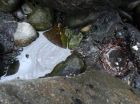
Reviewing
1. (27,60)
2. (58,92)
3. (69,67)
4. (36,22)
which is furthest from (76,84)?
(36,22)

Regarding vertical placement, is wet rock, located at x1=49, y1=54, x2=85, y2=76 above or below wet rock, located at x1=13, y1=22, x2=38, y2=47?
below

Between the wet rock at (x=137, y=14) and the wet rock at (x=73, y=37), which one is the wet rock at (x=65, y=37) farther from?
the wet rock at (x=137, y=14)

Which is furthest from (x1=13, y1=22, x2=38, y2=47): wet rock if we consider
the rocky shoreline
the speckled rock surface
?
the speckled rock surface

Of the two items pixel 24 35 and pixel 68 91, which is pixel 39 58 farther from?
pixel 68 91

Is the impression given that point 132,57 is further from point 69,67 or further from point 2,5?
point 2,5

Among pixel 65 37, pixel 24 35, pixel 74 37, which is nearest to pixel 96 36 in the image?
pixel 74 37

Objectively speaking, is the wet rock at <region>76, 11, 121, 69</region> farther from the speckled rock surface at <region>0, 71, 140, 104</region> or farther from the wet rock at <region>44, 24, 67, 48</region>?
the speckled rock surface at <region>0, 71, 140, 104</region>
